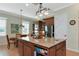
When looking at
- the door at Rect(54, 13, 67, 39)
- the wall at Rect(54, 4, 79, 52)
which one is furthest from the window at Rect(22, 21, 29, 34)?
the wall at Rect(54, 4, 79, 52)

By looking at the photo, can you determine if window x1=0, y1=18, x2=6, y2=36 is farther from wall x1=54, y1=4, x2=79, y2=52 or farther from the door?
wall x1=54, y1=4, x2=79, y2=52

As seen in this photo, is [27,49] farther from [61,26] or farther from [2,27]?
[2,27]

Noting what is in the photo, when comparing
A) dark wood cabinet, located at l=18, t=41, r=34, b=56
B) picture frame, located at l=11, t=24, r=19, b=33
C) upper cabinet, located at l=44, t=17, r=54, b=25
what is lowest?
dark wood cabinet, located at l=18, t=41, r=34, b=56

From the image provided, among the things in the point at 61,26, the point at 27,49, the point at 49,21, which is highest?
the point at 49,21

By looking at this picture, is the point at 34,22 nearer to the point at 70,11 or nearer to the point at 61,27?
the point at 61,27

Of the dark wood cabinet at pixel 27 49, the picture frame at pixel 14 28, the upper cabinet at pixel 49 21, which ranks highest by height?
the upper cabinet at pixel 49 21

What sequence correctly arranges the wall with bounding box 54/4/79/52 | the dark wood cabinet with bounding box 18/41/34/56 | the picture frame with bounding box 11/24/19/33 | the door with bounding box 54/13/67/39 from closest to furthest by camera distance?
the dark wood cabinet with bounding box 18/41/34/56 → the wall with bounding box 54/4/79/52 → the door with bounding box 54/13/67/39 → the picture frame with bounding box 11/24/19/33

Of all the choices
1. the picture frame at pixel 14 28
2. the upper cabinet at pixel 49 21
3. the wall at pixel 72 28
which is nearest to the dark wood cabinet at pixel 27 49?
the wall at pixel 72 28

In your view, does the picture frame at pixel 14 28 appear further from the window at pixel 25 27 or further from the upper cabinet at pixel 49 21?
the upper cabinet at pixel 49 21

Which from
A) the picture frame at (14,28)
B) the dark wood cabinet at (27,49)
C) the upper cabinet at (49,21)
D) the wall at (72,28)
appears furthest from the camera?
the picture frame at (14,28)

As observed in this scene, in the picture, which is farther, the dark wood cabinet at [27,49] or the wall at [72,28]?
the wall at [72,28]

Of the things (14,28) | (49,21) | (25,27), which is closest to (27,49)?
(49,21)

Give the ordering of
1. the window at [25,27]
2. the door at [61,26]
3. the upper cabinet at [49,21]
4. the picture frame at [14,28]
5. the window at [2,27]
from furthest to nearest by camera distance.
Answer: the window at [25,27], the picture frame at [14,28], the window at [2,27], the upper cabinet at [49,21], the door at [61,26]

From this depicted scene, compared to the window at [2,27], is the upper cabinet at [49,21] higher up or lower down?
higher up
